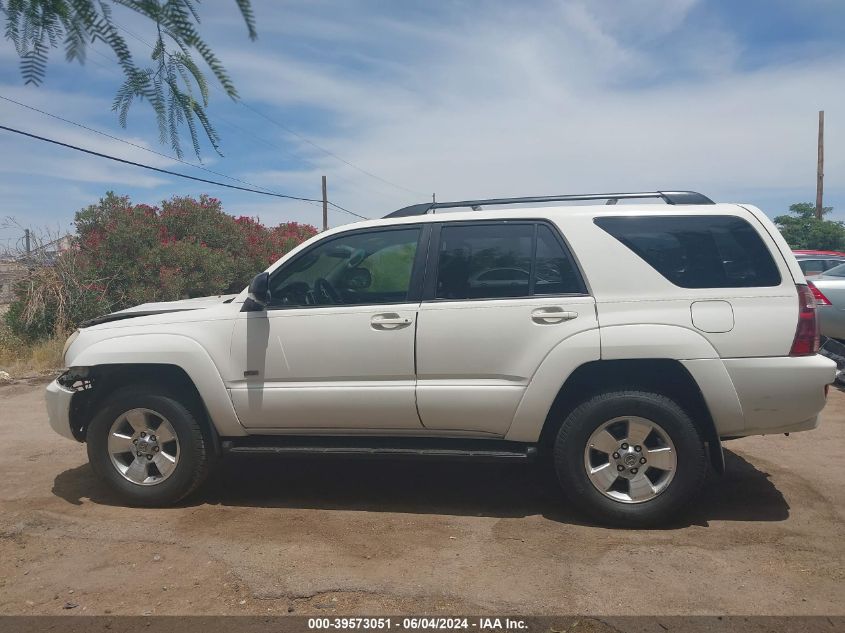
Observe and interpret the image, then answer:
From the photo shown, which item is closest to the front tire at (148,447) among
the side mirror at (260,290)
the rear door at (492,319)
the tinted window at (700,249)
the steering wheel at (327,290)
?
the side mirror at (260,290)

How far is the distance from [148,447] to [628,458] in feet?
10.3

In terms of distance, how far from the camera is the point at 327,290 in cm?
485

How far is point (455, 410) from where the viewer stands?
14.6ft

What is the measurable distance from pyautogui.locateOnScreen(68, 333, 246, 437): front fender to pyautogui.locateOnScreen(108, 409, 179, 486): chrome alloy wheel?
34 centimetres

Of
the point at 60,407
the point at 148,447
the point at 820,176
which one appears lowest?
the point at 148,447

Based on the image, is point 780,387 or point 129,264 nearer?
point 780,387

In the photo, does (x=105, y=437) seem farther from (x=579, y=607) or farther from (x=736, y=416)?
(x=736, y=416)

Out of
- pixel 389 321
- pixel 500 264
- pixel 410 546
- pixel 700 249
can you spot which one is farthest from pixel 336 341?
pixel 700 249

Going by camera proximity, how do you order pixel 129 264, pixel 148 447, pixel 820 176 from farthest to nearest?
pixel 820 176, pixel 129 264, pixel 148 447

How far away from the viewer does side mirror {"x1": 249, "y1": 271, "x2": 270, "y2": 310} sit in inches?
181

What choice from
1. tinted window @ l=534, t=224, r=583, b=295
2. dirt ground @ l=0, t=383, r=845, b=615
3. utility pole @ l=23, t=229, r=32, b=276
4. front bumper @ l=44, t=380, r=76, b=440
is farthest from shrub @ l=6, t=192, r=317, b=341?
tinted window @ l=534, t=224, r=583, b=295

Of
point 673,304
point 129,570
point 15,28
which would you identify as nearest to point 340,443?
point 129,570

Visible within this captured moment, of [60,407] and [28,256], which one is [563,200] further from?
[28,256]

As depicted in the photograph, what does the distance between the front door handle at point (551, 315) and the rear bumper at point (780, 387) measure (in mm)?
935
